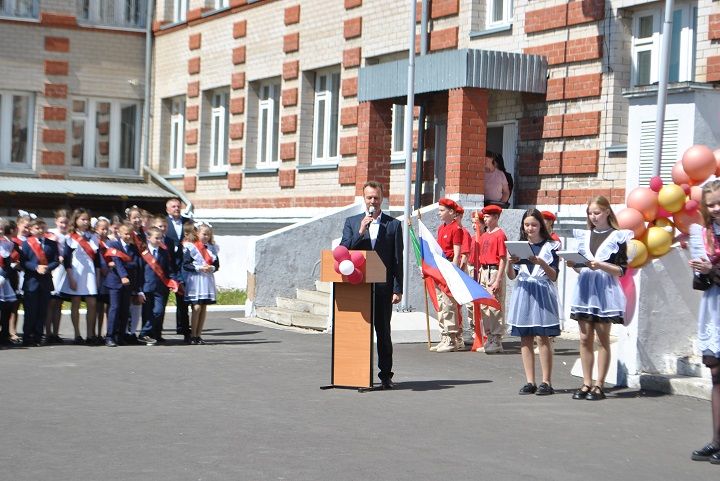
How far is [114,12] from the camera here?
3447 cm

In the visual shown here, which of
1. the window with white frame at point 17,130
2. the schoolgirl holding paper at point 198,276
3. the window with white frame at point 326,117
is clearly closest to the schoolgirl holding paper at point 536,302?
the schoolgirl holding paper at point 198,276

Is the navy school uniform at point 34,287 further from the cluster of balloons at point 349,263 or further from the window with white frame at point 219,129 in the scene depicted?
the window with white frame at point 219,129

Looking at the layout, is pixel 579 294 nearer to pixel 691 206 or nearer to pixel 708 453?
pixel 691 206

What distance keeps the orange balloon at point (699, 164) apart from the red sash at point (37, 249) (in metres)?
8.20

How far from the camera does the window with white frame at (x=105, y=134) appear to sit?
1348 inches

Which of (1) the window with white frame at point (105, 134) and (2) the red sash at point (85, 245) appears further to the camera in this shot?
(1) the window with white frame at point (105, 134)

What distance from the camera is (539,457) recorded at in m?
9.16

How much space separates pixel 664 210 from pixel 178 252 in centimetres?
736

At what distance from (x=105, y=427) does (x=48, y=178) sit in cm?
2445

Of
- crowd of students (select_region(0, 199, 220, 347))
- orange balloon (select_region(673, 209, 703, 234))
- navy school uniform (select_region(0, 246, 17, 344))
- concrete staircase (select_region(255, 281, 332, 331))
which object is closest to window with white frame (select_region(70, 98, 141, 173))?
concrete staircase (select_region(255, 281, 332, 331))

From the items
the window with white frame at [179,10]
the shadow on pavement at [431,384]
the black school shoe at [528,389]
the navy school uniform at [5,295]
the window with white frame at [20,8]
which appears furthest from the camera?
the window with white frame at [179,10]

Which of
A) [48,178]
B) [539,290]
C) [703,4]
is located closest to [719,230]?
[539,290]

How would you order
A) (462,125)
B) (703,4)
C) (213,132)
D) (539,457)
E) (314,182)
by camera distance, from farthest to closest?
1. (213,132)
2. (314,182)
3. (462,125)
4. (703,4)
5. (539,457)

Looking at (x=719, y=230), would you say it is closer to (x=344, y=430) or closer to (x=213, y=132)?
(x=344, y=430)
